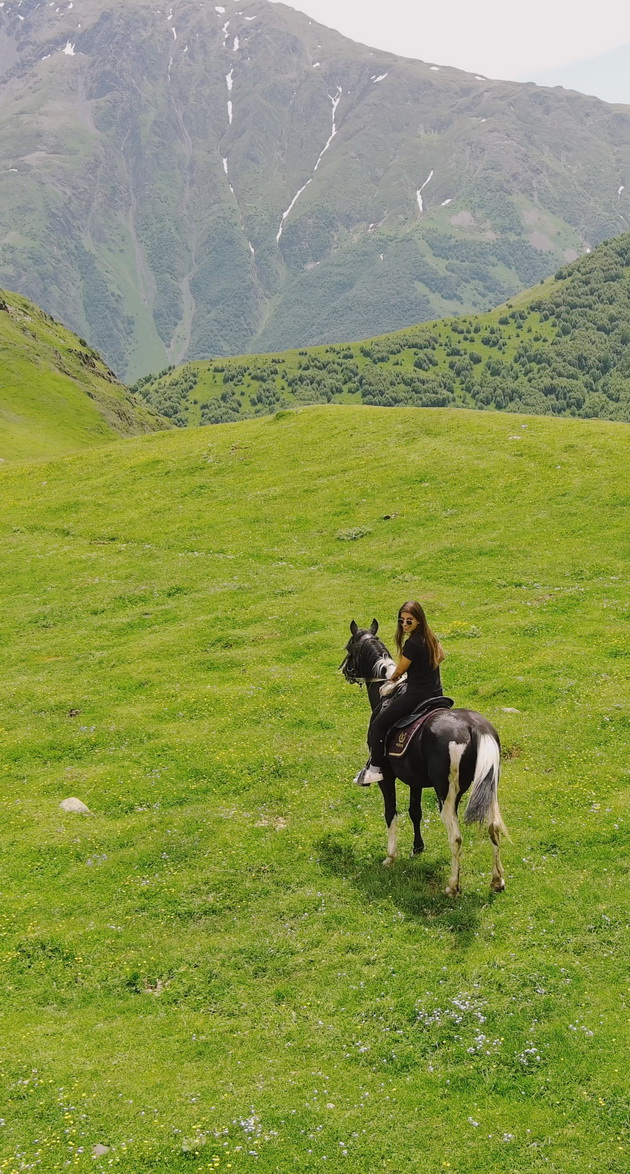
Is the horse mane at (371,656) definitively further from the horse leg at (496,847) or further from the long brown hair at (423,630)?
the horse leg at (496,847)

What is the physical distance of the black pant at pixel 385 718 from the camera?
16547 millimetres

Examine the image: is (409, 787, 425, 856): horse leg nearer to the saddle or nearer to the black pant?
the black pant

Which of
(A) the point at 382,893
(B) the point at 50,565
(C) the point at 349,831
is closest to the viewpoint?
(A) the point at 382,893

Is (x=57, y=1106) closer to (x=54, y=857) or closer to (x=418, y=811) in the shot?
(x=54, y=857)

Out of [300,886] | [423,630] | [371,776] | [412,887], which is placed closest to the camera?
[423,630]

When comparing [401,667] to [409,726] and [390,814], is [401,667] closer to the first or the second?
[409,726]

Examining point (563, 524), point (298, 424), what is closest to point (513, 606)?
point (563, 524)

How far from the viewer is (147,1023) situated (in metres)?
→ 13.5

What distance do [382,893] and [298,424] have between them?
53.3m

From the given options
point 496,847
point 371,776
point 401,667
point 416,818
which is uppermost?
point 401,667

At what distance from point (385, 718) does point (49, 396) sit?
132265 millimetres

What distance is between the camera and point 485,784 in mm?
14984

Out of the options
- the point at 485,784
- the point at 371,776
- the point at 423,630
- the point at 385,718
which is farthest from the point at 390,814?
the point at 423,630

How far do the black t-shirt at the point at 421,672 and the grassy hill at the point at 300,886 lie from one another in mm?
3935
